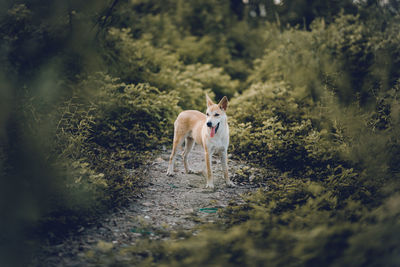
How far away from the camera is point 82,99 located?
7.55 meters

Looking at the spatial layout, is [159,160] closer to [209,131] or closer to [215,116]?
[209,131]

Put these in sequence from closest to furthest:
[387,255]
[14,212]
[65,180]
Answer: [387,255] → [14,212] → [65,180]

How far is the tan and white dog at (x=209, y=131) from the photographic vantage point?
555 centimetres

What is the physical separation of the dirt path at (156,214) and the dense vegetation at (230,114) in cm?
26

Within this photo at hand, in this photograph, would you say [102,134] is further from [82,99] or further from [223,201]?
[223,201]

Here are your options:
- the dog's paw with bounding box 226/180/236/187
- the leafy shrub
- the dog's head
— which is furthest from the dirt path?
the leafy shrub

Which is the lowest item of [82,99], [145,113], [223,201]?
[223,201]

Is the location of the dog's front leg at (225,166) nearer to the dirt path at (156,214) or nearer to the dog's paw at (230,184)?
the dog's paw at (230,184)

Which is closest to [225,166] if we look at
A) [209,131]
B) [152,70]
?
[209,131]

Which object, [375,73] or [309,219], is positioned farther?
[375,73]

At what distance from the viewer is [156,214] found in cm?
479

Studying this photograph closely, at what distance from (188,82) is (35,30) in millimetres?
4620

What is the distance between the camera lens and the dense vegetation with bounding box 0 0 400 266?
11.6 ft

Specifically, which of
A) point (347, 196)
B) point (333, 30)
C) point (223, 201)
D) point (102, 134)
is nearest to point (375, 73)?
point (333, 30)
